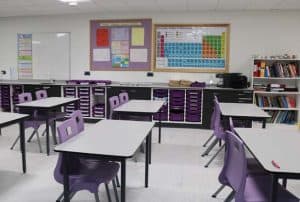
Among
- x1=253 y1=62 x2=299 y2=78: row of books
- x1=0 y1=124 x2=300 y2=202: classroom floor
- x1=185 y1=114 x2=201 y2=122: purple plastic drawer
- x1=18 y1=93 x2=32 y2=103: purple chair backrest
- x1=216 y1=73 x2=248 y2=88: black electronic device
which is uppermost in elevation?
x1=253 y1=62 x2=299 y2=78: row of books

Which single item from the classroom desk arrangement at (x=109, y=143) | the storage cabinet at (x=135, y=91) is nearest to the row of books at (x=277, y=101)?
the storage cabinet at (x=135, y=91)

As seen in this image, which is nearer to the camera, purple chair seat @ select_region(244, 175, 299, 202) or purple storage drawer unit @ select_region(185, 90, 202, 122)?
purple chair seat @ select_region(244, 175, 299, 202)

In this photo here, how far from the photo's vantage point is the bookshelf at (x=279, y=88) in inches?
235

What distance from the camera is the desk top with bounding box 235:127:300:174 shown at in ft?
6.03

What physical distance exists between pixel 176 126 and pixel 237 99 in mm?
1390

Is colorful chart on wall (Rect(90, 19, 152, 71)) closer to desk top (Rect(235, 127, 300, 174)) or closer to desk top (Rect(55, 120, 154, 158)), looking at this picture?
desk top (Rect(55, 120, 154, 158))

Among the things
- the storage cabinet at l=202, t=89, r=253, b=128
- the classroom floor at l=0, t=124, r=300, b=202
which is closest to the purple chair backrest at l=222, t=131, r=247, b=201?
the classroom floor at l=0, t=124, r=300, b=202

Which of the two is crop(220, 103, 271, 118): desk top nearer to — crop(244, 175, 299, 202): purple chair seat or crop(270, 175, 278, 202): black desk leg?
Answer: crop(244, 175, 299, 202): purple chair seat

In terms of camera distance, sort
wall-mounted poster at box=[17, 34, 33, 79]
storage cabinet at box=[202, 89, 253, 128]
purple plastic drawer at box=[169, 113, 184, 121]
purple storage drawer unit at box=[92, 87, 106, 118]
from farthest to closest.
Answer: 1. wall-mounted poster at box=[17, 34, 33, 79]
2. purple storage drawer unit at box=[92, 87, 106, 118]
3. purple plastic drawer at box=[169, 113, 184, 121]
4. storage cabinet at box=[202, 89, 253, 128]

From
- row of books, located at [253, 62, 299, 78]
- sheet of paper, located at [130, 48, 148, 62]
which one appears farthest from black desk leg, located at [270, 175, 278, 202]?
sheet of paper, located at [130, 48, 148, 62]

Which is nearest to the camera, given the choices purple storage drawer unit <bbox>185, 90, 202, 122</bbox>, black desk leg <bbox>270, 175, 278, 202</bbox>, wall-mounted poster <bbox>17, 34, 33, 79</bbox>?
black desk leg <bbox>270, 175, 278, 202</bbox>

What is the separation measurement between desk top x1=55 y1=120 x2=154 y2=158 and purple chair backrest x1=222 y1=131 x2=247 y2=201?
0.71 meters

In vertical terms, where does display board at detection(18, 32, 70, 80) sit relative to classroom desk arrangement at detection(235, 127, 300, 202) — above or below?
above

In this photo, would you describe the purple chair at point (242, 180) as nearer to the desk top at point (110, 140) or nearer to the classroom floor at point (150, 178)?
the desk top at point (110, 140)
